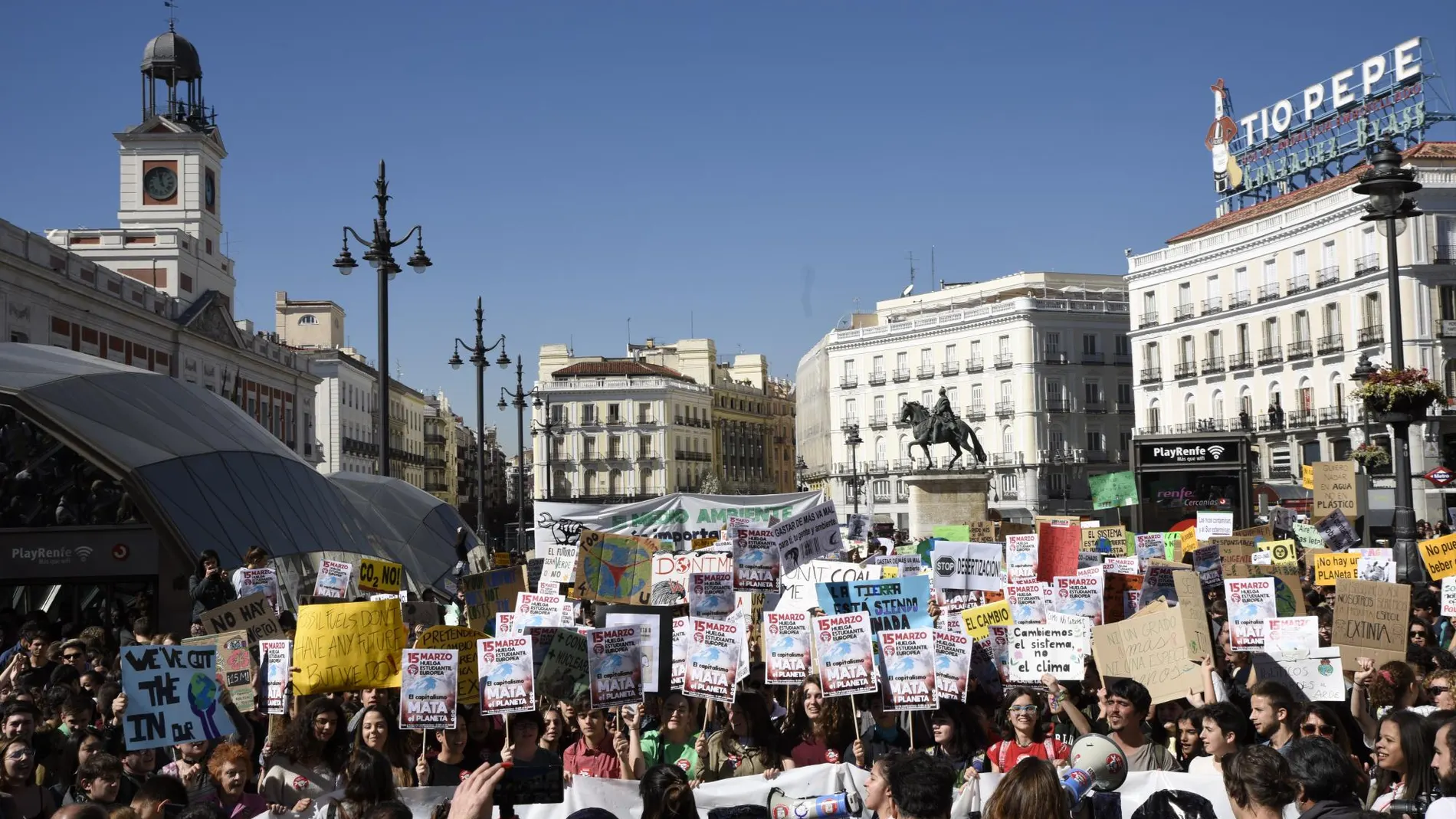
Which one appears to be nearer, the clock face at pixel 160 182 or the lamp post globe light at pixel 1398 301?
the lamp post globe light at pixel 1398 301

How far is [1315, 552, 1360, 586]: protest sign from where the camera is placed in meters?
15.4

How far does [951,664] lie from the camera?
9.29 meters

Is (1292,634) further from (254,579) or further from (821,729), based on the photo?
(254,579)

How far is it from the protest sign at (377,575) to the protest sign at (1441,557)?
10.3 meters

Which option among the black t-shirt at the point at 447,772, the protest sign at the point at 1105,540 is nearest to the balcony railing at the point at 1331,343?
the protest sign at the point at 1105,540

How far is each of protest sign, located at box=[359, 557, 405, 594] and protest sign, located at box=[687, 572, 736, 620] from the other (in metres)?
3.38

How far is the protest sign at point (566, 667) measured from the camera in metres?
9.83

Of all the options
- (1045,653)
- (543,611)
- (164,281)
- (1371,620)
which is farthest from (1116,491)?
(164,281)

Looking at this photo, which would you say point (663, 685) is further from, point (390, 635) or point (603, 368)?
→ point (603, 368)

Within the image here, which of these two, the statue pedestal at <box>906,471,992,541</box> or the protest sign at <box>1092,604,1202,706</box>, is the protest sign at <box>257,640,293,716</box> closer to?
the protest sign at <box>1092,604,1202,706</box>

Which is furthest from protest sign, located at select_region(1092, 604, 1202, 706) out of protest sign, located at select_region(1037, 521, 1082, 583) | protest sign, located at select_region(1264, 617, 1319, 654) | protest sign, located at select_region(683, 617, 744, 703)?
protest sign, located at select_region(1037, 521, 1082, 583)

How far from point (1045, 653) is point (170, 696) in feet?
17.5

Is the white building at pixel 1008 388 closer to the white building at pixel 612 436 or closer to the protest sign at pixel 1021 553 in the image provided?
the white building at pixel 612 436

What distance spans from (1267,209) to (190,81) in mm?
52663
